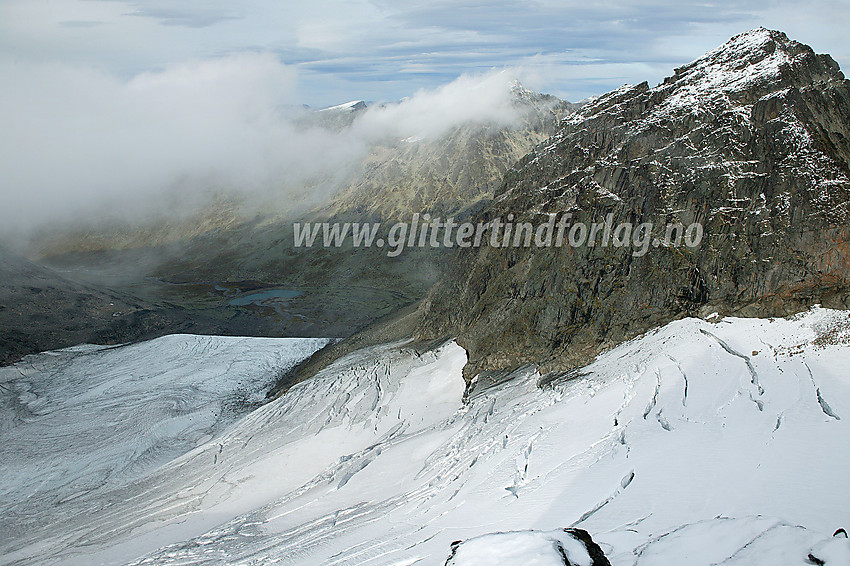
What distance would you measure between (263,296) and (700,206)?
84.5 meters

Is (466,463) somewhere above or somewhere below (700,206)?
below

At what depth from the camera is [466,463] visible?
2617cm

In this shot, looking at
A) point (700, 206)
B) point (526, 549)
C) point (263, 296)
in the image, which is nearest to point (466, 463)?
point (526, 549)

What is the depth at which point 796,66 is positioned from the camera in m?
33.8

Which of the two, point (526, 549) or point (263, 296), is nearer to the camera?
point (526, 549)

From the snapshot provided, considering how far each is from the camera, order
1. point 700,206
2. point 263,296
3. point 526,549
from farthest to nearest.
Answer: point 263,296 < point 700,206 < point 526,549

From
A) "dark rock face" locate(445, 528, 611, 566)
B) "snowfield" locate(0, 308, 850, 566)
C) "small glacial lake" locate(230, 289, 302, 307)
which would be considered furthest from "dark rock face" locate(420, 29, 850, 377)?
"small glacial lake" locate(230, 289, 302, 307)

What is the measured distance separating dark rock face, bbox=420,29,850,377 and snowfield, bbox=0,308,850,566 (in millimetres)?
2868


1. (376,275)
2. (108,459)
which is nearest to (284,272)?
(376,275)

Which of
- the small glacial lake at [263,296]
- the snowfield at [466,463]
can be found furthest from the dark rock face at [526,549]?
the small glacial lake at [263,296]

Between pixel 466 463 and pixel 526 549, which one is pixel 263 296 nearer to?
pixel 466 463

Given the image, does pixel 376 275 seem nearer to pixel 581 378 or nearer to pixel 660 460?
pixel 581 378

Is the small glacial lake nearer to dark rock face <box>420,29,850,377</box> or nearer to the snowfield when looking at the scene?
the snowfield

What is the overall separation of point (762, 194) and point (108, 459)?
4913 centimetres
